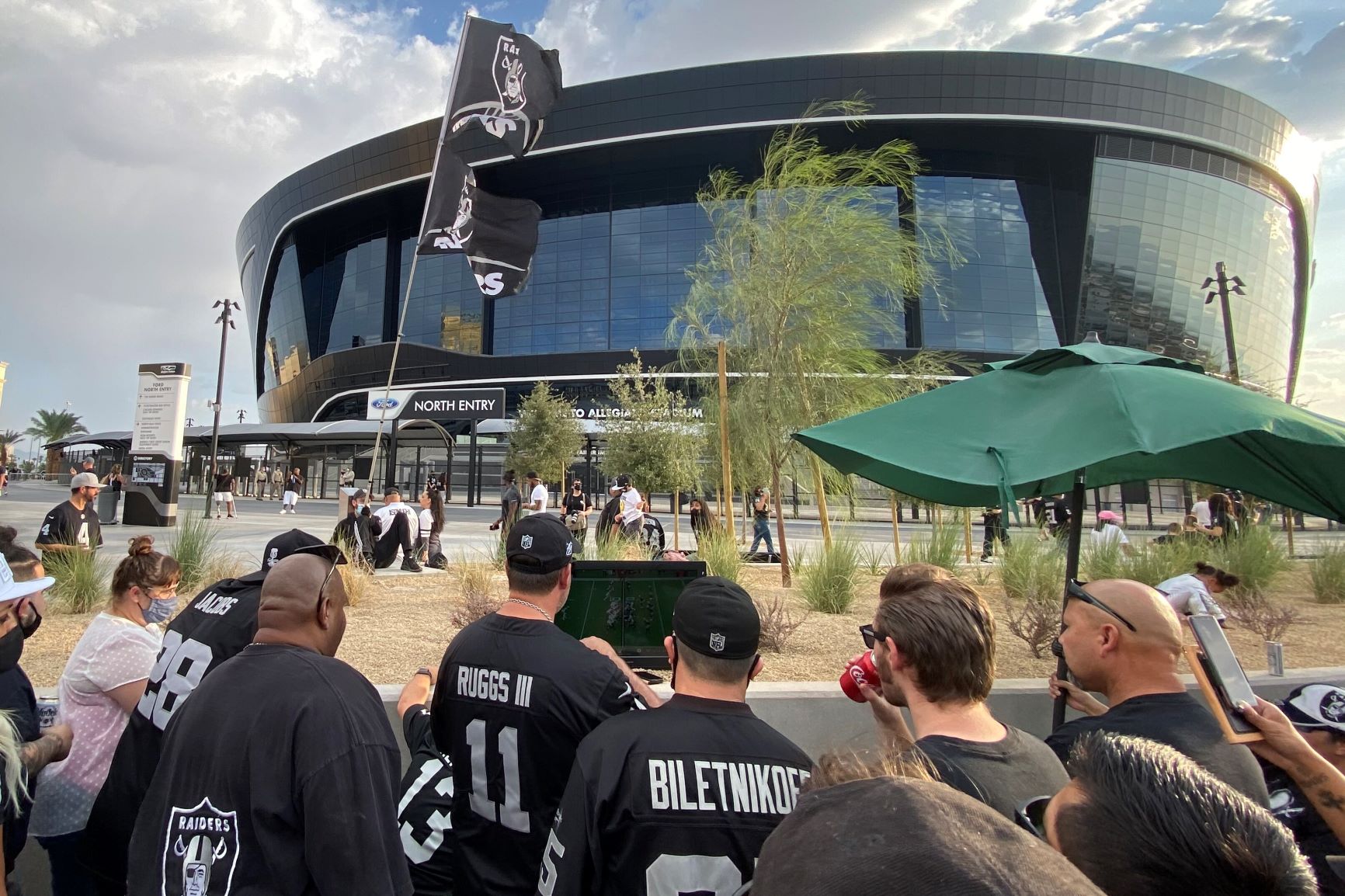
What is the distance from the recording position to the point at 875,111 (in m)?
46.7

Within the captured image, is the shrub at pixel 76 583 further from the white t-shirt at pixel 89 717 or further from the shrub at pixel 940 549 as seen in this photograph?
the shrub at pixel 940 549

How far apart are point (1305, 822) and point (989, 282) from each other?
52.5 meters

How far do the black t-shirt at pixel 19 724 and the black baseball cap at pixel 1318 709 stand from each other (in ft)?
12.6

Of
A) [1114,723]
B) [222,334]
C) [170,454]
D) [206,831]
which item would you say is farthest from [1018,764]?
[222,334]

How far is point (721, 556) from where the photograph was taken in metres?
8.74

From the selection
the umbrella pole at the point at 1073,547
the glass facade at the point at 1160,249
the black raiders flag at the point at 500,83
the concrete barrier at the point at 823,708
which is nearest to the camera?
Result: the umbrella pole at the point at 1073,547

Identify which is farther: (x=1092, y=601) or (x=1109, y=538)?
(x=1109, y=538)

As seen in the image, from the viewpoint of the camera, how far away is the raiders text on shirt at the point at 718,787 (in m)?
1.73

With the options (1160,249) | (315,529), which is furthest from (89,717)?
(1160,249)

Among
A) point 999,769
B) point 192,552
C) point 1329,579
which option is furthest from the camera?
point 1329,579

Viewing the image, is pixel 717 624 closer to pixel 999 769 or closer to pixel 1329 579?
pixel 999 769

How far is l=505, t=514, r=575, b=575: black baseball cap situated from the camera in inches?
97.0

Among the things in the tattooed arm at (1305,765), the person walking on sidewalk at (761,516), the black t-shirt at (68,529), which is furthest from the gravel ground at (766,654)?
the person walking on sidewalk at (761,516)

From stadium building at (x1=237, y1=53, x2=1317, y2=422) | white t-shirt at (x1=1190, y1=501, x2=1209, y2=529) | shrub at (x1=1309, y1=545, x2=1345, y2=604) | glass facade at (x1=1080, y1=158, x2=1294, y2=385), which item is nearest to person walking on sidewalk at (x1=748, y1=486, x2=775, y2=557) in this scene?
white t-shirt at (x1=1190, y1=501, x2=1209, y2=529)
